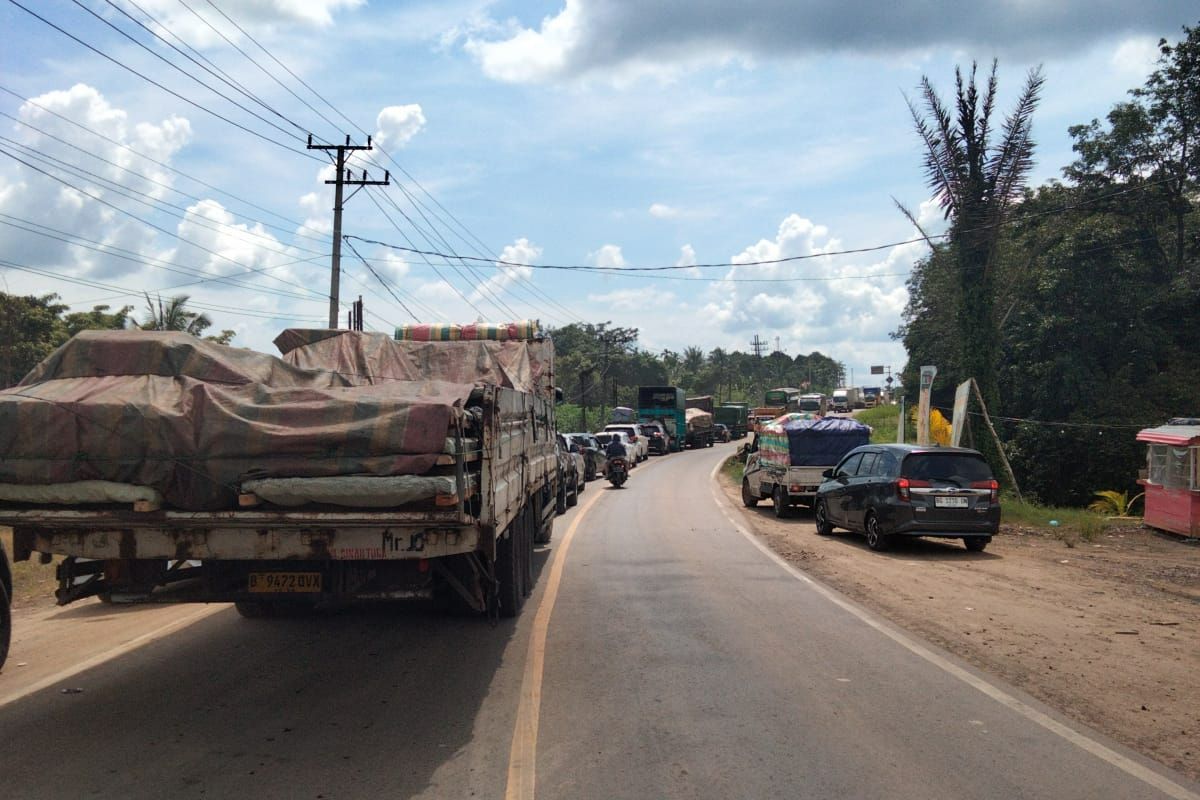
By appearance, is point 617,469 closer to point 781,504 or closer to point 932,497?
point 781,504

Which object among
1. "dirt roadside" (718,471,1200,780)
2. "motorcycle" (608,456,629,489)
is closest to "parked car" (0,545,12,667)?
"dirt roadside" (718,471,1200,780)

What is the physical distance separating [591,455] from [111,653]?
23976 millimetres

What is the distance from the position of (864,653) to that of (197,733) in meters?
4.98

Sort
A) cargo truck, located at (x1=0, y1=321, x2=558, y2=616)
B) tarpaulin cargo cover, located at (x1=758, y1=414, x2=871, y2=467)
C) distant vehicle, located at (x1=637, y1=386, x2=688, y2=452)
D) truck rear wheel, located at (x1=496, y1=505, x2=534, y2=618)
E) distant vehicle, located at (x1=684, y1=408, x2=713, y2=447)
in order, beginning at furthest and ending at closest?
1. distant vehicle, located at (x1=684, y1=408, x2=713, y2=447)
2. distant vehicle, located at (x1=637, y1=386, x2=688, y2=452)
3. tarpaulin cargo cover, located at (x1=758, y1=414, x2=871, y2=467)
4. truck rear wheel, located at (x1=496, y1=505, x2=534, y2=618)
5. cargo truck, located at (x1=0, y1=321, x2=558, y2=616)

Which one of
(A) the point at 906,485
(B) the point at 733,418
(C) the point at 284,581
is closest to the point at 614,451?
(A) the point at 906,485

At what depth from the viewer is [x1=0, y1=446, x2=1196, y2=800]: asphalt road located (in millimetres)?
4641

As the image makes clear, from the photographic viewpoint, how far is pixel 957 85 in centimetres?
2177

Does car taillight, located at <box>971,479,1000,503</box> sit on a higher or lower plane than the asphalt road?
higher

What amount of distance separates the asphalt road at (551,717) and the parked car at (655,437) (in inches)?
1613

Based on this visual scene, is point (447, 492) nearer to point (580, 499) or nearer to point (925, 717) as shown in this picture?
point (925, 717)

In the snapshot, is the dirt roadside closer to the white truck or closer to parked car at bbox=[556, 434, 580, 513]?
the white truck

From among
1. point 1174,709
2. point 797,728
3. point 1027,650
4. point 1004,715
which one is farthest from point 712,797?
point 1027,650

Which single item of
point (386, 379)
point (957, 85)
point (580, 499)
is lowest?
point (580, 499)

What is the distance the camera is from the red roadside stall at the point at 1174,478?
1538cm
